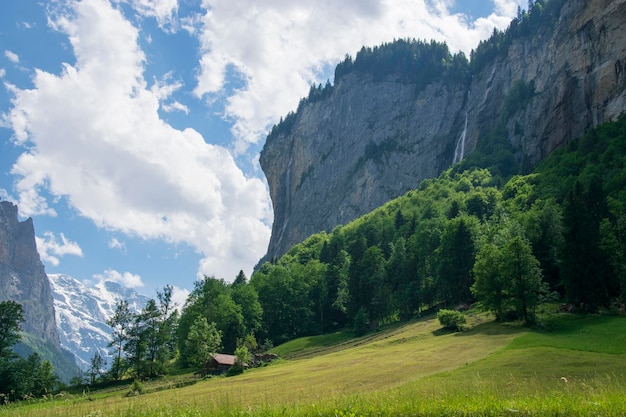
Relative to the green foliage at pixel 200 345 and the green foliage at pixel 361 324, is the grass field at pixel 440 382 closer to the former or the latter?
the green foliage at pixel 200 345

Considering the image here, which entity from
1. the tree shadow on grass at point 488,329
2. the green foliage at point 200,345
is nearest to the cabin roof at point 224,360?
the green foliage at point 200,345

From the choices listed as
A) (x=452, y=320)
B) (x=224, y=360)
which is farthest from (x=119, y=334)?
(x=452, y=320)

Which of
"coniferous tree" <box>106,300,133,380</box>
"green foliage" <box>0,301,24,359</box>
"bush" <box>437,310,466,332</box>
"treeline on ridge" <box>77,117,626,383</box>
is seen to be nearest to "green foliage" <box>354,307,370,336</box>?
"treeline on ridge" <box>77,117,626,383</box>

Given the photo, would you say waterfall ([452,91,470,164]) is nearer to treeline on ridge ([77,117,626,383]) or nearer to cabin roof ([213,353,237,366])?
treeline on ridge ([77,117,626,383])

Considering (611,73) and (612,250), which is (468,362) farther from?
(611,73)

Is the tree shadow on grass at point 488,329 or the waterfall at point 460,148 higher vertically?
the waterfall at point 460,148

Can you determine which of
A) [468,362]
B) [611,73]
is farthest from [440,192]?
[468,362]

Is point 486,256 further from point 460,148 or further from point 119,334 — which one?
point 460,148

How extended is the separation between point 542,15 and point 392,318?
14001 centimetres

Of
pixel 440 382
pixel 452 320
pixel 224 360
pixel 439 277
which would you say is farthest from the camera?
pixel 439 277

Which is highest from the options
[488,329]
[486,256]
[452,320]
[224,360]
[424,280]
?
[424,280]

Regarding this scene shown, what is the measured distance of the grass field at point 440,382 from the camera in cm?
1269

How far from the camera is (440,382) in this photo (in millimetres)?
25000

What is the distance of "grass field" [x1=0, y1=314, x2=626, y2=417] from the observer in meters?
12.7
